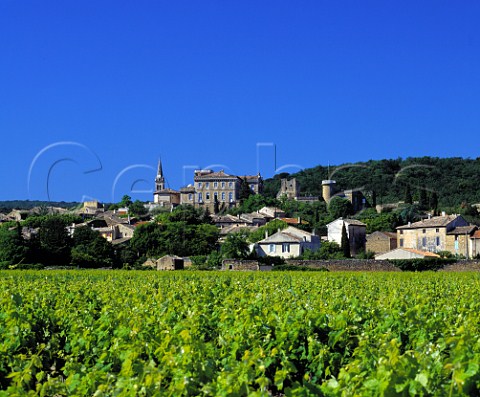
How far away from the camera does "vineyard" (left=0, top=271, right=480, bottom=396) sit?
237 inches

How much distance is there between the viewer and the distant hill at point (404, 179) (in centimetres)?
15788

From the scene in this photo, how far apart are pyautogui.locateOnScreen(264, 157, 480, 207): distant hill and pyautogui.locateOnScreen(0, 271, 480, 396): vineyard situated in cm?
13546

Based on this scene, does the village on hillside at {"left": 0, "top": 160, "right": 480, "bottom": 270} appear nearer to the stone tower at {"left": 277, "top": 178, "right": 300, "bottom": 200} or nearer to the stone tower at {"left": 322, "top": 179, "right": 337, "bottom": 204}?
the stone tower at {"left": 322, "top": 179, "right": 337, "bottom": 204}

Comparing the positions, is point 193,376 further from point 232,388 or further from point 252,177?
point 252,177

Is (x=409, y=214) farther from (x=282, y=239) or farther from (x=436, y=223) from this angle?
(x=282, y=239)

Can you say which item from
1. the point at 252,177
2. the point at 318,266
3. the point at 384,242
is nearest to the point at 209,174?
the point at 252,177

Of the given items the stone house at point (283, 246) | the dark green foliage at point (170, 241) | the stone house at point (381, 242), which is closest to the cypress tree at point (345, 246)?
the stone house at point (283, 246)

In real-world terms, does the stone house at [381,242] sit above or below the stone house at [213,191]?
below

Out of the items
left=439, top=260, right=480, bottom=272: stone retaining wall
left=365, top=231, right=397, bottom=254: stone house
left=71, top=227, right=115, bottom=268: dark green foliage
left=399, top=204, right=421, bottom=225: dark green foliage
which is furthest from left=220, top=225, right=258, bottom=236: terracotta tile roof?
left=439, top=260, right=480, bottom=272: stone retaining wall

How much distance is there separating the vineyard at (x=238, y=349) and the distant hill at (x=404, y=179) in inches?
5333

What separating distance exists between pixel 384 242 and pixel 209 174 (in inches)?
2707

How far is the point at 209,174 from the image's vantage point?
148 metres

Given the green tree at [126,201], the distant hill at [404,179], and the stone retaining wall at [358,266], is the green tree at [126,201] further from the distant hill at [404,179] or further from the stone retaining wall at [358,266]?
the stone retaining wall at [358,266]

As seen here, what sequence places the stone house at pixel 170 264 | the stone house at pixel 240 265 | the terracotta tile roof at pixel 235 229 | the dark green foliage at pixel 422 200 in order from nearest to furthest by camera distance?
the stone house at pixel 240 265, the stone house at pixel 170 264, the terracotta tile roof at pixel 235 229, the dark green foliage at pixel 422 200
